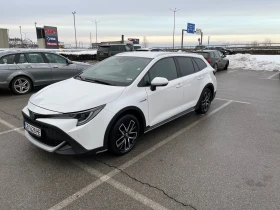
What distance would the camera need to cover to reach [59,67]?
8805 millimetres

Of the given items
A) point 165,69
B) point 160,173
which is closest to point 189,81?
A: point 165,69

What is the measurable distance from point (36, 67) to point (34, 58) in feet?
1.16

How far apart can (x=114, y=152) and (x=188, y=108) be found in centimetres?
221

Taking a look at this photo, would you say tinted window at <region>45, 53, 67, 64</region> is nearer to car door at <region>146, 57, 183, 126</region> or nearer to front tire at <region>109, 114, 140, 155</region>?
car door at <region>146, 57, 183, 126</region>

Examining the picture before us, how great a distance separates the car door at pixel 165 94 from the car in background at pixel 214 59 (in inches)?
405

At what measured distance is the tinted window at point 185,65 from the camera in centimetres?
496

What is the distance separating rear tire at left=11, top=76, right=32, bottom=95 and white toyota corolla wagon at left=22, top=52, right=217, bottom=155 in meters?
4.42

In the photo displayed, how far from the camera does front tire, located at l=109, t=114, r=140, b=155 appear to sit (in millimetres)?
3484

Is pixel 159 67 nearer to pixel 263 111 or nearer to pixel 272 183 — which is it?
pixel 272 183

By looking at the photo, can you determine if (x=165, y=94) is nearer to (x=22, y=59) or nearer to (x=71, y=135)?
(x=71, y=135)

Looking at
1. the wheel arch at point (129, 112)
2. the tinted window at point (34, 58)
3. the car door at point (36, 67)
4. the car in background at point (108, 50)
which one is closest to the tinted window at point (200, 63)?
the wheel arch at point (129, 112)

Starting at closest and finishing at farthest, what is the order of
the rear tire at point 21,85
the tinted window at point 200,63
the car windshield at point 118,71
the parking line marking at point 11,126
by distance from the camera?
the car windshield at point 118,71 → the parking line marking at point 11,126 → the tinted window at point 200,63 → the rear tire at point 21,85

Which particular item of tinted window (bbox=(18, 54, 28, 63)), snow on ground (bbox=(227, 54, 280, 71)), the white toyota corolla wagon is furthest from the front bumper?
snow on ground (bbox=(227, 54, 280, 71))

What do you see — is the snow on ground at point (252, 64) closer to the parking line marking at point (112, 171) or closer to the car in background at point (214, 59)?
the car in background at point (214, 59)
